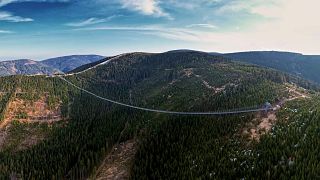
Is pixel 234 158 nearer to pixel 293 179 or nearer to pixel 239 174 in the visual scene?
pixel 239 174

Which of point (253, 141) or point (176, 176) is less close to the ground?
point (253, 141)

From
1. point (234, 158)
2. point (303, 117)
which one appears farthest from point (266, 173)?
point (303, 117)

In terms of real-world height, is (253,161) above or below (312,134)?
→ below

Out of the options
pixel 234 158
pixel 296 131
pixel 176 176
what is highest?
pixel 296 131

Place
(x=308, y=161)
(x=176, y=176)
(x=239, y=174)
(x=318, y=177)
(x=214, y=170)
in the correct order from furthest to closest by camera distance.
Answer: (x=176, y=176), (x=214, y=170), (x=239, y=174), (x=308, y=161), (x=318, y=177)

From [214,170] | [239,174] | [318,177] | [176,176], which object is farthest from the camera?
[176,176]

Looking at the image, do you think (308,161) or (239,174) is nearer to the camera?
(308,161)

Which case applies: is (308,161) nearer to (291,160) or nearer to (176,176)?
(291,160)

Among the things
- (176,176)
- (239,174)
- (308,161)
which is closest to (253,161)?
(239,174)

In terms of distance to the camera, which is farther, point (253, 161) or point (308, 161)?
point (253, 161)
